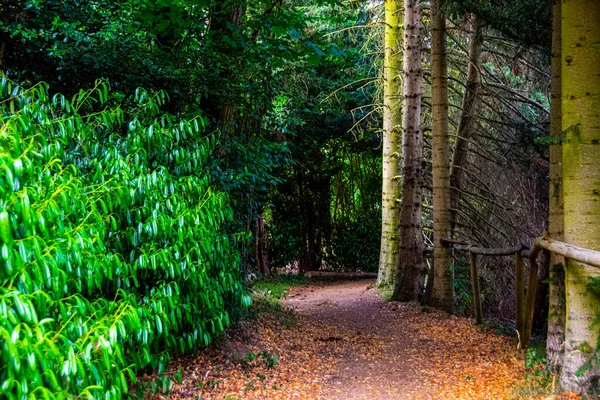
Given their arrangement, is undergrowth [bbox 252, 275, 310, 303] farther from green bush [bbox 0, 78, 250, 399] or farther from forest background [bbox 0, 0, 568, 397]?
green bush [bbox 0, 78, 250, 399]

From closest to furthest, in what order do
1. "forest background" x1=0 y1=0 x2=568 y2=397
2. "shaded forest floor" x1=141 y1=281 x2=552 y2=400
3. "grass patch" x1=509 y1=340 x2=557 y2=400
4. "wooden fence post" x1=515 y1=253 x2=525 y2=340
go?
"forest background" x1=0 y1=0 x2=568 y2=397 < "grass patch" x1=509 y1=340 x2=557 y2=400 < "shaded forest floor" x1=141 y1=281 x2=552 y2=400 < "wooden fence post" x1=515 y1=253 x2=525 y2=340

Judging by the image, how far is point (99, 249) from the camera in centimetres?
304

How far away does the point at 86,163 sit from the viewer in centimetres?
383

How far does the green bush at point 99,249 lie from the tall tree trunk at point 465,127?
509 centimetres

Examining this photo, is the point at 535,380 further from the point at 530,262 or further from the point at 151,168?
the point at 151,168

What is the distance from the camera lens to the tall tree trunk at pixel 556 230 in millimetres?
4555

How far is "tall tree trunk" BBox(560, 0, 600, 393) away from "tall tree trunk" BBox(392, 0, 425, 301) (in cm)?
466

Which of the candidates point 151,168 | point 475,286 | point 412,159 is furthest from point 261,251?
point 151,168

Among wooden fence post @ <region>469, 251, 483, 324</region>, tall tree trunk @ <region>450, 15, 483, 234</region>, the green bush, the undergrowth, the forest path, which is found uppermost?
tall tree trunk @ <region>450, 15, 483, 234</region>

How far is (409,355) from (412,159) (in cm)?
385

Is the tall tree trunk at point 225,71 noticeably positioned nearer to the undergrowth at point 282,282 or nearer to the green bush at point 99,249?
the green bush at point 99,249

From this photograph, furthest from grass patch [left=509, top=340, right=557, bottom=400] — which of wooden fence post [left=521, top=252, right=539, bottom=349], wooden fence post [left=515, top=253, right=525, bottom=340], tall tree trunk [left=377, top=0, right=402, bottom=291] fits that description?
tall tree trunk [left=377, top=0, right=402, bottom=291]

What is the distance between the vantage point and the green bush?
7.45ft

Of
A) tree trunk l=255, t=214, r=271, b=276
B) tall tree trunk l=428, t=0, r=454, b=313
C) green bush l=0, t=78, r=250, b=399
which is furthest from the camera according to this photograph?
tree trunk l=255, t=214, r=271, b=276
